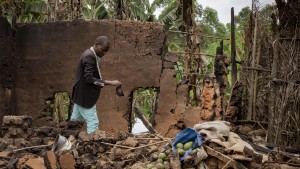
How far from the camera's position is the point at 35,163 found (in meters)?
5.95

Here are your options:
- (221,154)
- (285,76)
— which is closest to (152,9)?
(285,76)

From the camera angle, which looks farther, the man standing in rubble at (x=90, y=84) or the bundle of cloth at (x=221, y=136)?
the man standing in rubble at (x=90, y=84)

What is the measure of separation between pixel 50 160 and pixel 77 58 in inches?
154

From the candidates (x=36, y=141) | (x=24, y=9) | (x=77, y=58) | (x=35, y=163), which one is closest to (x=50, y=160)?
(x=35, y=163)

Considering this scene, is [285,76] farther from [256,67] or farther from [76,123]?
[76,123]

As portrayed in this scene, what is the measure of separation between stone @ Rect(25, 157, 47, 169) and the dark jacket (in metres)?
1.32

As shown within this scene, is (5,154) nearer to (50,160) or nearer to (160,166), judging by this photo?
(50,160)

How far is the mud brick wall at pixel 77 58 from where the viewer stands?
9.30 metres

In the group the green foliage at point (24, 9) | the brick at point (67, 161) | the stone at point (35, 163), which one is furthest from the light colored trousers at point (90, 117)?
the green foliage at point (24, 9)

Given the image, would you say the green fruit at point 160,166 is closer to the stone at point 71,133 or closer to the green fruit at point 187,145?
the green fruit at point 187,145

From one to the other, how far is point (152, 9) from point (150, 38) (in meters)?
9.45

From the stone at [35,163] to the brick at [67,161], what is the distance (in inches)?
9.0

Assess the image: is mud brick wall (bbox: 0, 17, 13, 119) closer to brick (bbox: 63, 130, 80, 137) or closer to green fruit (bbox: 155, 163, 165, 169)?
brick (bbox: 63, 130, 80, 137)

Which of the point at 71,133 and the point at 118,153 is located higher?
the point at 71,133
